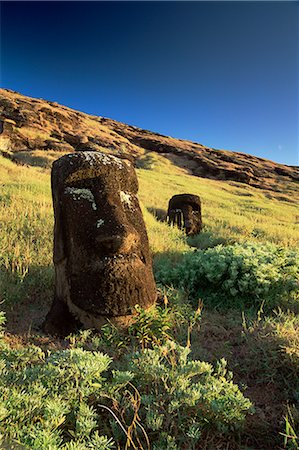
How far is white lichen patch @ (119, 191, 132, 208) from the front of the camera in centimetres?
478

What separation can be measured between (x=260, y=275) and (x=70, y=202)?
302 cm

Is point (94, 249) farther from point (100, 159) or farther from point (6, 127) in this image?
point (6, 127)

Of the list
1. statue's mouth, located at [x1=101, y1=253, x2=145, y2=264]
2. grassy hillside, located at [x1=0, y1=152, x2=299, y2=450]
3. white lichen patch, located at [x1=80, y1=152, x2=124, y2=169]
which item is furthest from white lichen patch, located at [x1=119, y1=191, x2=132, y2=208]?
grassy hillside, located at [x1=0, y1=152, x2=299, y2=450]

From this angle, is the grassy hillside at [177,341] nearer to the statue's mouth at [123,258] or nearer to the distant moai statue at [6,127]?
the statue's mouth at [123,258]

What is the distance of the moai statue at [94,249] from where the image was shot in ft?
13.5

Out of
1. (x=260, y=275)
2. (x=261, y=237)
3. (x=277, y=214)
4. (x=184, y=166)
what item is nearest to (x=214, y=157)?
(x=184, y=166)

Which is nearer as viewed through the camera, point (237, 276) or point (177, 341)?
point (177, 341)

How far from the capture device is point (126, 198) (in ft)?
15.9

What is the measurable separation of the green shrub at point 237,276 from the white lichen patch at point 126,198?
5.57ft

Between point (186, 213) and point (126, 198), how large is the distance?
7.33 m

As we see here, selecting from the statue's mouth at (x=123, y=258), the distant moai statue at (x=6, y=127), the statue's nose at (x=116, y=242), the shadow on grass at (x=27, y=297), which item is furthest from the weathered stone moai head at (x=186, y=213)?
the distant moai statue at (x=6, y=127)

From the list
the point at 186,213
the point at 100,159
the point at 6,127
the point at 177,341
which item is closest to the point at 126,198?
the point at 100,159

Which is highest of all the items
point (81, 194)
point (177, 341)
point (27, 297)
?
point (81, 194)

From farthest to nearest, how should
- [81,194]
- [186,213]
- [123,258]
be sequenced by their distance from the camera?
[186,213]
[81,194]
[123,258]
